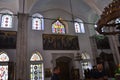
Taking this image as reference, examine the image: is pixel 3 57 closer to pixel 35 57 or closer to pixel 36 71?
pixel 35 57

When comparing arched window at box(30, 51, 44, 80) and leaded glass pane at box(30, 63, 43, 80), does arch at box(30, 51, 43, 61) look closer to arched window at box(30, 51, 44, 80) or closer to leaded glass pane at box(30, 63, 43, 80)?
arched window at box(30, 51, 44, 80)

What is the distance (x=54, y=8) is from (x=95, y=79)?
1014cm

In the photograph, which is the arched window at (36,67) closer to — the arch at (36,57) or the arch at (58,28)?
the arch at (36,57)

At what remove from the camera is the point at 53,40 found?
11891 mm

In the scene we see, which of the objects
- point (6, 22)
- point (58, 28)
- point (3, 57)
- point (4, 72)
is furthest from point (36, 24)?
point (4, 72)

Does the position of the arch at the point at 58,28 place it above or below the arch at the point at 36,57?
above

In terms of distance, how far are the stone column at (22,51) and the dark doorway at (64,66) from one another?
4134 mm

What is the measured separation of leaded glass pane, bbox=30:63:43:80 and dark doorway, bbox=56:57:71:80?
1.72m

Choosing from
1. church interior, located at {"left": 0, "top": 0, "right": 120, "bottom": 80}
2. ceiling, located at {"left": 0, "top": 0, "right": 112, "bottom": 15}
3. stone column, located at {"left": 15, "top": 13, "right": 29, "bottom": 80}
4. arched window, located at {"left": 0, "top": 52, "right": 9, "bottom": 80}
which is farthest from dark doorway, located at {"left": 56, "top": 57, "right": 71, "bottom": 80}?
ceiling, located at {"left": 0, "top": 0, "right": 112, "bottom": 15}

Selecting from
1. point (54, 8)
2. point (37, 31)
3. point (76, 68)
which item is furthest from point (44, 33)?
point (76, 68)

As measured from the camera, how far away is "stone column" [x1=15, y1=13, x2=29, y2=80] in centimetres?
789

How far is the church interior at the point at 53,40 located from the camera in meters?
10.1

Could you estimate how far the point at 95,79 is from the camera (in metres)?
4.46

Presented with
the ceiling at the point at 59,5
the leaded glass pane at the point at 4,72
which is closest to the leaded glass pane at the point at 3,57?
the leaded glass pane at the point at 4,72
